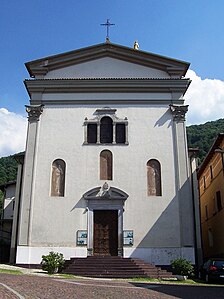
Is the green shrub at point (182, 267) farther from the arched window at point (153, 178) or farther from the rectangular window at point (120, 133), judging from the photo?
the rectangular window at point (120, 133)

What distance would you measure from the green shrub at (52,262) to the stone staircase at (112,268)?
38 cm

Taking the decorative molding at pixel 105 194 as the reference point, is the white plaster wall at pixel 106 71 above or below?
above

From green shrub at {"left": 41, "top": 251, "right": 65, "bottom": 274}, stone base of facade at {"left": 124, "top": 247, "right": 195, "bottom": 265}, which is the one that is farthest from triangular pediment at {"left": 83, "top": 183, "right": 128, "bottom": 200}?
green shrub at {"left": 41, "top": 251, "right": 65, "bottom": 274}

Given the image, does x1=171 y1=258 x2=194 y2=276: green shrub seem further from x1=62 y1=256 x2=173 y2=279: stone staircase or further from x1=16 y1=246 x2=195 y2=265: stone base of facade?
x1=16 y1=246 x2=195 y2=265: stone base of facade

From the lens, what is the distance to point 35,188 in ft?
70.0

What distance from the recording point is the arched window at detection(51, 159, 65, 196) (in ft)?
70.1

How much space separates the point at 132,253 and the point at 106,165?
5161mm

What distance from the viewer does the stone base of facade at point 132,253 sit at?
1995 cm

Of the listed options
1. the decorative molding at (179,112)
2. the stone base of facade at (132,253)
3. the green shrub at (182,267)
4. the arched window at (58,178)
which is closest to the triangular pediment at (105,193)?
the arched window at (58,178)

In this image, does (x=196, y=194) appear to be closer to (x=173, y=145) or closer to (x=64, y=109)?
(x=173, y=145)

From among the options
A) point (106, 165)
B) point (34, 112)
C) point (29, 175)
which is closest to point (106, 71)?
point (34, 112)

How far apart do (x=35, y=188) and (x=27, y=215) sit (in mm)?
1595

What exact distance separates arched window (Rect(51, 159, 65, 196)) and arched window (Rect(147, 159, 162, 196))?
4.97m

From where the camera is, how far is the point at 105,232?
68.3 feet
